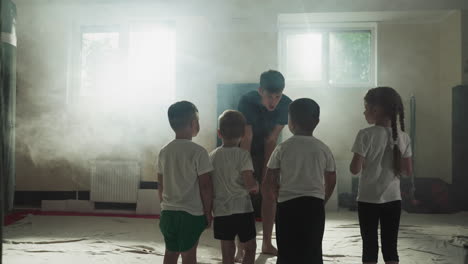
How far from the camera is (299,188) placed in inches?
67.1

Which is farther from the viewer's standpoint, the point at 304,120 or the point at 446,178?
the point at 446,178

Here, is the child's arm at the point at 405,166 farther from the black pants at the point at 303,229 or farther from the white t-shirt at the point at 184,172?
the white t-shirt at the point at 184,172

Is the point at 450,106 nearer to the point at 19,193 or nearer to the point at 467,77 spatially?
the point at 467,77

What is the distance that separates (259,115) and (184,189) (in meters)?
0.98

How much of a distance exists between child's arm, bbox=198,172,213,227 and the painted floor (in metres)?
0.92

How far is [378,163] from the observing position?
192cm

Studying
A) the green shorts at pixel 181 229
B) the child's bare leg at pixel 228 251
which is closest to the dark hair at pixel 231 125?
the green shorts at pixel 181 229

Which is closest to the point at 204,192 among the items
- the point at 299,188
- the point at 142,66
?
the point at 299,188

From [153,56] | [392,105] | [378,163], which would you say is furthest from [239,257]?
[153,56]

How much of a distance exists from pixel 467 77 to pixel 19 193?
17.8ft

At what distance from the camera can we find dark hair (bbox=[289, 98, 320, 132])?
1.75 metres

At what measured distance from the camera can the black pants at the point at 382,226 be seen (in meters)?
Result: 1.92

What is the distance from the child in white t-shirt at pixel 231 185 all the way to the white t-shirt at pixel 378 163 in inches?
20.6

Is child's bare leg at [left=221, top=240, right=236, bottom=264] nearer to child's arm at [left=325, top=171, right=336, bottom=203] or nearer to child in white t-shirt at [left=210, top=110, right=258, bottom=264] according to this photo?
child in white t-shirt at [left=210, top=110, right=258, bottom=264]
